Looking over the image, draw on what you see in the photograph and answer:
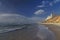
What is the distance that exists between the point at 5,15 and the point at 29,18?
0.31 meters

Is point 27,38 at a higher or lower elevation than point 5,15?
lower

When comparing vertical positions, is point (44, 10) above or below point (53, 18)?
above

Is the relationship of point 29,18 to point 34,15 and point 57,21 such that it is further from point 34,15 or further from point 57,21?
point 57,21

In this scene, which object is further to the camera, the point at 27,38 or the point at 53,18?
the point at 53,18

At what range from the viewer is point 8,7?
1568mm

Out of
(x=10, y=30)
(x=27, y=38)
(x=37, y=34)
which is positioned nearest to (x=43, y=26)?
(x=37, y=34)

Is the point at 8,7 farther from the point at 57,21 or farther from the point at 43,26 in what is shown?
the point at 57,21

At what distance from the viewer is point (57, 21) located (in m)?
1.65

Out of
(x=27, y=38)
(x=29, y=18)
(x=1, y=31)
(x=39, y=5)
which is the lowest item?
(x=27, y=38)

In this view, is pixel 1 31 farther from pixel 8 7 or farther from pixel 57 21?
pixel 57 21

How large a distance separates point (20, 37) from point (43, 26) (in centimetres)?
34

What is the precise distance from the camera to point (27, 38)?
1554mm

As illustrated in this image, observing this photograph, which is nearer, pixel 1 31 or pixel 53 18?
pixel 1 31

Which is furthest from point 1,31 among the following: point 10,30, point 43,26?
point 43,26
